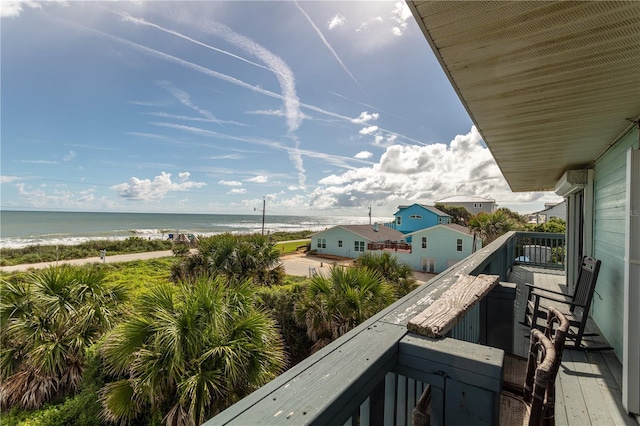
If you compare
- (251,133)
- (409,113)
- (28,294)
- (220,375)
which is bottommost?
(220,375)

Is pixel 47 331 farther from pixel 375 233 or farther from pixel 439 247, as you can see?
pixel 375 233

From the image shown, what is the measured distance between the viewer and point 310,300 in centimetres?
620

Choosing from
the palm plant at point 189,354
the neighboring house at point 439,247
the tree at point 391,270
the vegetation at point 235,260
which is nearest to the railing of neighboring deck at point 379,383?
the palm plant at point 189,354

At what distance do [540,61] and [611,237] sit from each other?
2.75 metres

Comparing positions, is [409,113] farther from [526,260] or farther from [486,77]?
[486,77]

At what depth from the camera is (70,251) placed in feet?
82.9

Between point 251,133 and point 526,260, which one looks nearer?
point 526,260

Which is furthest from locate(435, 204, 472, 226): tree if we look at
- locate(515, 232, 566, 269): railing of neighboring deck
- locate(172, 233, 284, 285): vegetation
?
locate(172, 233, 284, 285): vegetation

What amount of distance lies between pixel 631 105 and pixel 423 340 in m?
2.55

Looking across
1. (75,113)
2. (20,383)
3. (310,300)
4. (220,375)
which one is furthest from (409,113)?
(75,113)

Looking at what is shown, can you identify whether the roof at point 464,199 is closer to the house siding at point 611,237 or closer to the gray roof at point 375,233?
the gray roof at point 375,233

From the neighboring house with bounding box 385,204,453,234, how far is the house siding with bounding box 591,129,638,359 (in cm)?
2743

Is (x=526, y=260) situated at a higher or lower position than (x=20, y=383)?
higher

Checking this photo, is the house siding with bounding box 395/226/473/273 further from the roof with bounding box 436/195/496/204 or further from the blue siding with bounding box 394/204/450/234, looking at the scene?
the roof with bounding box 436/195/496/204
